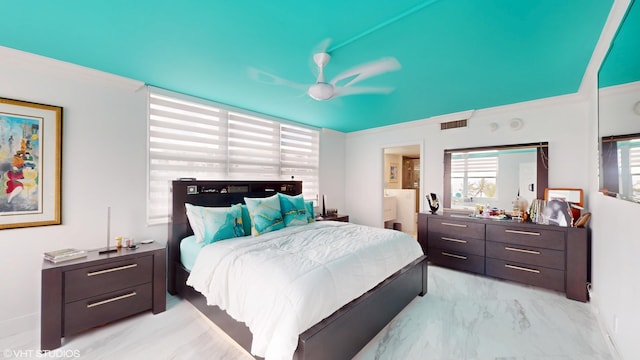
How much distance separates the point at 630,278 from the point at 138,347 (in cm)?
343

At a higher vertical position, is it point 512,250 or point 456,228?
point 456,228

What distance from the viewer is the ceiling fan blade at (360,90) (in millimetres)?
2845

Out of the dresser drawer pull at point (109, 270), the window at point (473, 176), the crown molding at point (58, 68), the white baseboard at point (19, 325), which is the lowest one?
the white baseboard at point (19, 325)

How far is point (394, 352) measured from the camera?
6.30 feet

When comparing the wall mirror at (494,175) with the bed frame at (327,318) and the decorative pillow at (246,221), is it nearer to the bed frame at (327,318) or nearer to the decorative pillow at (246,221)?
the bed frame at (327,318)

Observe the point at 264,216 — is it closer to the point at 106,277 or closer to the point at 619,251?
the point at 106,277

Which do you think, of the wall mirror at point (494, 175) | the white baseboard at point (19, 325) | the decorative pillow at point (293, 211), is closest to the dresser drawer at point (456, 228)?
the wall mirror at point (494, 175)

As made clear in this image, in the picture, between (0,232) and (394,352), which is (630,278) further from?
(0,232)

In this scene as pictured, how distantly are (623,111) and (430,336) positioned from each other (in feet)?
6.84

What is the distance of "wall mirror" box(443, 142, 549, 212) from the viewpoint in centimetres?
336

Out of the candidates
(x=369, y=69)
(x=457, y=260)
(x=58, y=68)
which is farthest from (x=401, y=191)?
(x=58, y=68)

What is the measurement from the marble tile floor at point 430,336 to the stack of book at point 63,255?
0.66 meters

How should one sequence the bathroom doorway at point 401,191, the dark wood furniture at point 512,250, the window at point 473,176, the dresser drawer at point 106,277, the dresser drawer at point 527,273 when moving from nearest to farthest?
the dresser drawer at point 106,277 < the dark wood furniture at point 512,250 < the dresser drawer at point 527,273 < the window at point 473,176 < the bathroom doorway at point 401,191

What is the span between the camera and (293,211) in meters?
3.34
